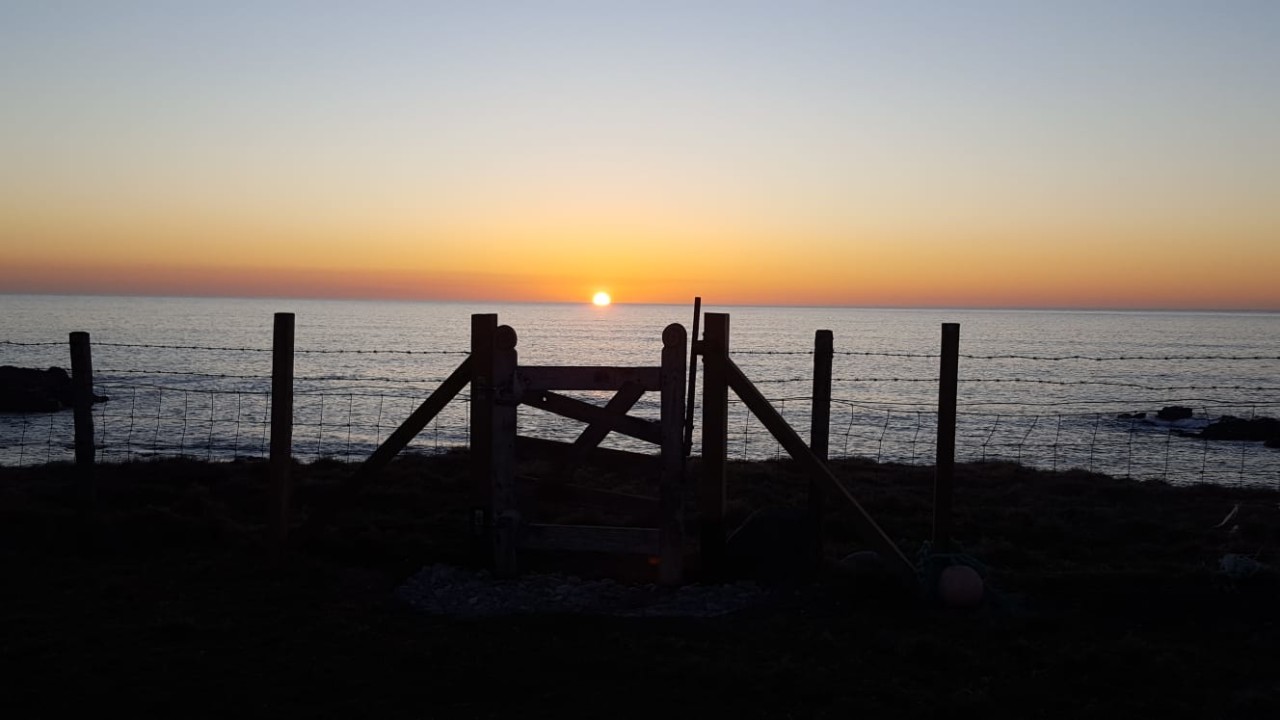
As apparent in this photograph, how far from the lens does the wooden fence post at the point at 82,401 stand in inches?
377

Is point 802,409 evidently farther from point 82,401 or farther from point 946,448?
point 82,401

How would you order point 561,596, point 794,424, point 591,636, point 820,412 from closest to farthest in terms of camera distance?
point 591,636 < point 561,596 < point 820,412 < point 794,424

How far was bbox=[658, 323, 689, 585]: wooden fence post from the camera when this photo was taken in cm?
813

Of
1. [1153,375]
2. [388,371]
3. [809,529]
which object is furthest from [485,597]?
[1153,375]

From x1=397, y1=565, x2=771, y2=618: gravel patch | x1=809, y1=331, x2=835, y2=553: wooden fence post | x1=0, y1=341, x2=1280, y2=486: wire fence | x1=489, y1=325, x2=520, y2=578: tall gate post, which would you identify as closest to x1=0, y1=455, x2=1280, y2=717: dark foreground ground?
x1=397, y1=565, x2=771, y2=618: gravel patch

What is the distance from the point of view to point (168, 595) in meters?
7.66

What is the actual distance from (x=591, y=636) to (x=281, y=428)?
3776 mm

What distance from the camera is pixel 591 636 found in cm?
680

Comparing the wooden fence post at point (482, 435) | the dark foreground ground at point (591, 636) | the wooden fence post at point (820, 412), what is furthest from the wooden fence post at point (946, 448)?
the wooden fence post at point (482, 435)

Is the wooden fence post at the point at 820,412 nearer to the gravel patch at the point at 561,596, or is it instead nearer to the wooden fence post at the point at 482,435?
the gravel patch at the point at 561,596

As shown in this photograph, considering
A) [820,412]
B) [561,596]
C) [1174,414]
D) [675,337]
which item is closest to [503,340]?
[675,337]

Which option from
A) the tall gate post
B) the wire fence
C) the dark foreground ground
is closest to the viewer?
the dark foreground ground

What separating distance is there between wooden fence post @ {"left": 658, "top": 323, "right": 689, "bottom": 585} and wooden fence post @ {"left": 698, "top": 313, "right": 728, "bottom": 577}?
0.93ft

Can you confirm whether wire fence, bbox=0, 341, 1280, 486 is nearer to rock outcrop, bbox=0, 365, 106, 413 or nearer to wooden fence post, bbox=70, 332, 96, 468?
rock outcrop, bbox=0, 365, 106, 413
